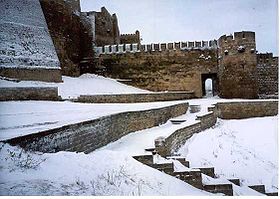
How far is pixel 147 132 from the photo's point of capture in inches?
349

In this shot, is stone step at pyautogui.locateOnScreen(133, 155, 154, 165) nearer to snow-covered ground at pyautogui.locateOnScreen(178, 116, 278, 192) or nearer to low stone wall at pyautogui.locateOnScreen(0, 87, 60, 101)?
snow-covered ground at pyautogui.locateOnScreen(178, 116, 278, 192)

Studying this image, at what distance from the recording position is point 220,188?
17.8 ft

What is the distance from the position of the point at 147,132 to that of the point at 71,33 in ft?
36.9

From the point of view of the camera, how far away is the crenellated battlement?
18.5 m

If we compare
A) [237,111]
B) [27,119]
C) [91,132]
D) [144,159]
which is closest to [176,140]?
[91,132]

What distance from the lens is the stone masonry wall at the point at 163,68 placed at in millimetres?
18547

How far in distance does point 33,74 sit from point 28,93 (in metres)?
2.90

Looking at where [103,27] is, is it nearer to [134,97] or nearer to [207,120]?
[134,97]

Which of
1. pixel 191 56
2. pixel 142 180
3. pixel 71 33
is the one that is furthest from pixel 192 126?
pixel 71 33

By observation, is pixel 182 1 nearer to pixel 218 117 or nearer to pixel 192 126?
pixel 192 126

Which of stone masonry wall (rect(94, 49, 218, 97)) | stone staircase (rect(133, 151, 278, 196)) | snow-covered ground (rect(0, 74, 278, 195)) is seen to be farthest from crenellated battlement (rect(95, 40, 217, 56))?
stone staircase (rect(133, 151, 278, 196))

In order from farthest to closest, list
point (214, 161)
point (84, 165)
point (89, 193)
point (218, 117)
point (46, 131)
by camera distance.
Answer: point (218, 117)
point (214, 161)
point (46, 131)
point (84, 165)
point (89, 193)

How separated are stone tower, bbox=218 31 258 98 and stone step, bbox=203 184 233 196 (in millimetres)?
11054

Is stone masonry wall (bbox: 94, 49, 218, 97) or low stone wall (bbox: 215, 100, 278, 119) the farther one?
stone masonry wall (bbox: 94, 49, 218, 97)
